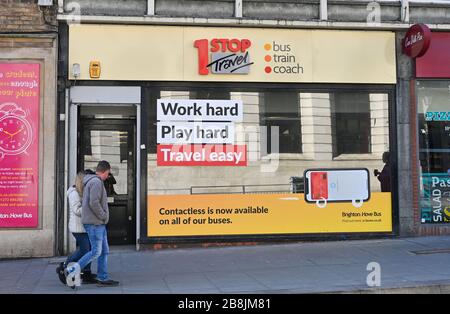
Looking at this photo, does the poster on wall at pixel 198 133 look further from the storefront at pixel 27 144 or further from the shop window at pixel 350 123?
the storefront at pixel 27 144

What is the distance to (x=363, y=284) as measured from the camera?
729cm

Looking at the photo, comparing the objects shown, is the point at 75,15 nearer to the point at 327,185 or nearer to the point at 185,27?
the point at 185,27

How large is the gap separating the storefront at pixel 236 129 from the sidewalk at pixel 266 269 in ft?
2.10

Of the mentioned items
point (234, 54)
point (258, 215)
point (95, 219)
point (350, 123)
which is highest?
point (234, 54)

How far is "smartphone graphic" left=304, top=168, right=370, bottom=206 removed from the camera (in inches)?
435

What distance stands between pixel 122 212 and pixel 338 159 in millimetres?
4652

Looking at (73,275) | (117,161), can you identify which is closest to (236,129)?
(117,161)

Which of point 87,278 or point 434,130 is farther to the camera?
Answer: point 434,130

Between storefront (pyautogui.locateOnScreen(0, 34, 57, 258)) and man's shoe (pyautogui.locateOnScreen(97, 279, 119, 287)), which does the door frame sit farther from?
man's shoe (pyautogui.locateOnScreen(97, 279, 119, 287))

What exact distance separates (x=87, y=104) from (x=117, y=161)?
1368 millimetres

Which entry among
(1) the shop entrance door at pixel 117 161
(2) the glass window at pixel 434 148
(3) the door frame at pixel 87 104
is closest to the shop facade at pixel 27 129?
(3) the door frame at pixel 87 104

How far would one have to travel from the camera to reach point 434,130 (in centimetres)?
1155

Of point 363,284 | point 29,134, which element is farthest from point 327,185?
point 29,134

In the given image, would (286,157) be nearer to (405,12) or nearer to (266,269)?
(266,269)
